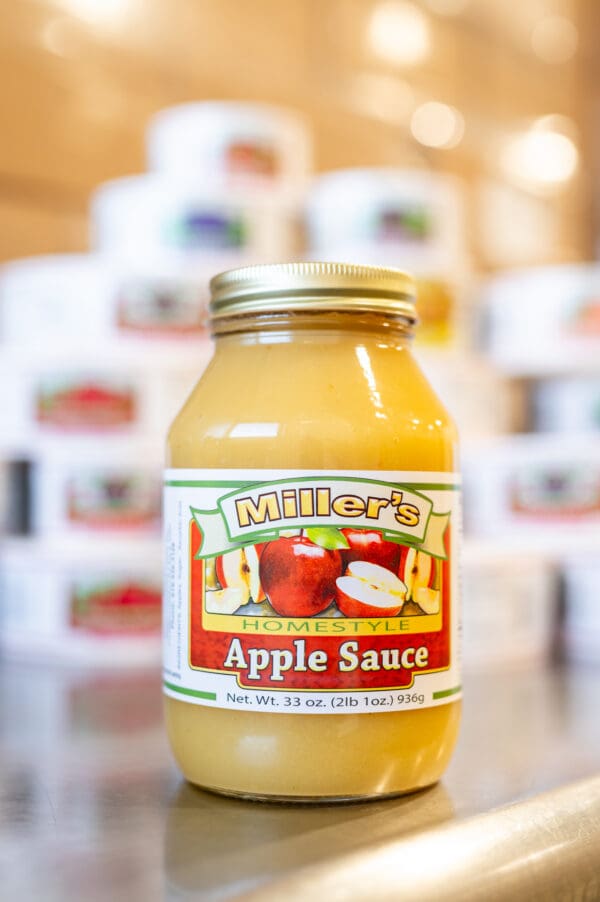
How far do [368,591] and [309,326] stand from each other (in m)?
0.15

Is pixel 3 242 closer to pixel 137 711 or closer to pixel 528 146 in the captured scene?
pixel 137 711

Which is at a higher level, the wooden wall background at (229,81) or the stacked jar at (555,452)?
the wooden wall background at (229,81)

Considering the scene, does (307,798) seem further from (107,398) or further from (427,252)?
(427,252)

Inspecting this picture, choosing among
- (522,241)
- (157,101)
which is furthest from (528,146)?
(157,101)

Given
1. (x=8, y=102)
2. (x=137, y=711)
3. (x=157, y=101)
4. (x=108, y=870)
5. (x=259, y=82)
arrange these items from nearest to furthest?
(x=108, y=870) < (x=137, y=711) < (x=8, y=102) < (x=157, y=101) < (x=259, y=82)

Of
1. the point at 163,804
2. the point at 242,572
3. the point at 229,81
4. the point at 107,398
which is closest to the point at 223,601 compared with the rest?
the point at 242,572

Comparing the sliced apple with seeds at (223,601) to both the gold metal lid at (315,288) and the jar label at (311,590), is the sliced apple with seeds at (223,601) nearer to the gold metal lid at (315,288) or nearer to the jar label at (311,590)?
the jar label at (311,590)

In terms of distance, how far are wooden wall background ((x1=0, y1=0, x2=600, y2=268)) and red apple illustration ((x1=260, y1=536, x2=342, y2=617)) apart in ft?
2.64

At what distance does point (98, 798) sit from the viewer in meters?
0.61

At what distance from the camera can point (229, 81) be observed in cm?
147

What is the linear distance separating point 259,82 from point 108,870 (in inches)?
48.4

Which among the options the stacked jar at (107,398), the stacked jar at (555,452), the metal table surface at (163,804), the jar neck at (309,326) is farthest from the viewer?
the stacked jar at (555,452)

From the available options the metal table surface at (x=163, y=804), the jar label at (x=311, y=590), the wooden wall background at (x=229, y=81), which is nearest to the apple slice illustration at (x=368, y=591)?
the jar label at (x=311, y=590)

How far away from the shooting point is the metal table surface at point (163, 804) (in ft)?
1.57
